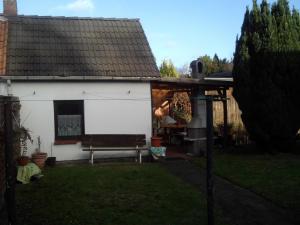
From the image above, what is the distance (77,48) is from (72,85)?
2.07 m

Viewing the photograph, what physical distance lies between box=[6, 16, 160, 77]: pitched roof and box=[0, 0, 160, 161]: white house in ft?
0.11

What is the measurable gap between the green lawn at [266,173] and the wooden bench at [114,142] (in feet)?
6.81

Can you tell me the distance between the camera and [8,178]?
6.01 meters

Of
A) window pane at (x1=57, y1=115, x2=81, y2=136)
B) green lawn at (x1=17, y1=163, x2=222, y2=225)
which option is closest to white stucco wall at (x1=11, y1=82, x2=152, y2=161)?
window pane at (x1=57, y1=115, x2=81, y2=136)

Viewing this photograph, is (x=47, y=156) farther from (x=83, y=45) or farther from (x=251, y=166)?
(x=251, y=166)

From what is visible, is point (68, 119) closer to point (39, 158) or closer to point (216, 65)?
point (39, 158)

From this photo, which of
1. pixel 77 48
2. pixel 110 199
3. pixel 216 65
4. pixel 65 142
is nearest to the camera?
pixel 110 199

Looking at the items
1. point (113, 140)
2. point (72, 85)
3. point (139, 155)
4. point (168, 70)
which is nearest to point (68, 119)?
point (72, 85)

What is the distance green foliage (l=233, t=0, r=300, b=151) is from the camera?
52.2 ft

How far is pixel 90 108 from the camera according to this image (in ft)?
53.6

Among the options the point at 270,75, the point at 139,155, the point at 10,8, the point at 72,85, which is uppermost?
the point at 10,8

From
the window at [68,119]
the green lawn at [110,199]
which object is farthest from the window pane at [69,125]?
the green lawn at [110,199]

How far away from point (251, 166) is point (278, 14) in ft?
19.6

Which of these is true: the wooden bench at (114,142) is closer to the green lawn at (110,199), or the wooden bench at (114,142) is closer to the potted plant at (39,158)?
the potted plant at (39,158)
